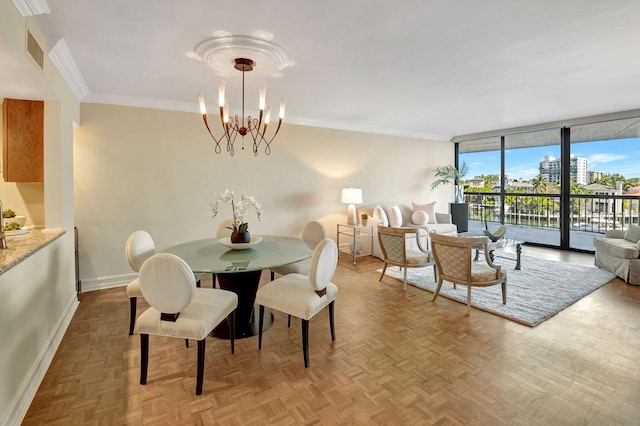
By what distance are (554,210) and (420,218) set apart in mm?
2847

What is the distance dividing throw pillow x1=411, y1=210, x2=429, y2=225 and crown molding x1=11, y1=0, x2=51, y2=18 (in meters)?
5.92

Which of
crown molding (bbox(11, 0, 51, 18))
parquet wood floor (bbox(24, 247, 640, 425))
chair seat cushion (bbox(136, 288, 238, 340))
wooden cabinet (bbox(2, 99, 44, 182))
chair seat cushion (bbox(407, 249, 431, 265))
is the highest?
crown molding (bbox(11, 0, 51, 18))

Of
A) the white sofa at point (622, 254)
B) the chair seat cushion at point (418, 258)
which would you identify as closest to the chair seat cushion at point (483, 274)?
the chair seat cushion at point (418, 258)

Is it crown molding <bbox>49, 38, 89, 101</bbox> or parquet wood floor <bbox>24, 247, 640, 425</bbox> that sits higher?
crown molding <bbox>49, 38, 89, 101</bbox>

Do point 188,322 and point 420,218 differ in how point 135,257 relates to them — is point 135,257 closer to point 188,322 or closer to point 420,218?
point 188,322

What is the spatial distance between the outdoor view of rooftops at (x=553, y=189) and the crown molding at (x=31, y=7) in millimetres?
7662

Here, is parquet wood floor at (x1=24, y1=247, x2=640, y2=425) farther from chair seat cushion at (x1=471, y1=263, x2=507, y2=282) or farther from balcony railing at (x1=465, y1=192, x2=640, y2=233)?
balcony railing at (x1=465, y1=192, x2=640, y2=233)

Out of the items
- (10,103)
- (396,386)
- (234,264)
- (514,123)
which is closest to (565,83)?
(514,123)

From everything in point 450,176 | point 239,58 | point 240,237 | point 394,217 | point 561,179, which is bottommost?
point 240,237

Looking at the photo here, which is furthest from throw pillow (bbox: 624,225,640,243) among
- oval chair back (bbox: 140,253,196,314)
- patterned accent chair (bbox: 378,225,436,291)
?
oval chair back (bbox: 140,253,196,314)

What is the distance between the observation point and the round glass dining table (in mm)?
2562

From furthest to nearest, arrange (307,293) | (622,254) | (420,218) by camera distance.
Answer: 1. (420,218)
2. (622,254)
3. (307,293)

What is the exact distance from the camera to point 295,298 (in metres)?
2.48

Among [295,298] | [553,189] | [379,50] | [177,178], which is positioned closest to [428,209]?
[553,189]
